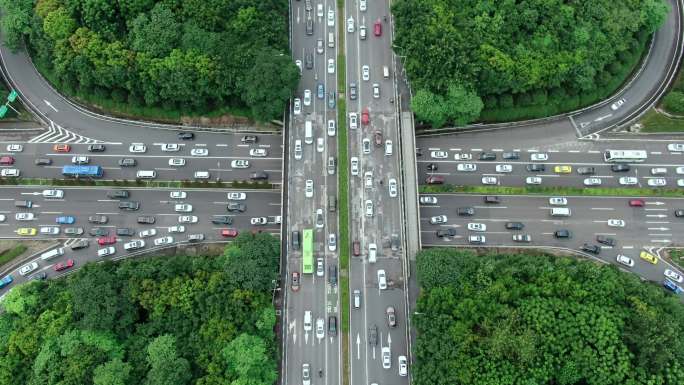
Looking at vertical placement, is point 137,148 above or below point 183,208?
above

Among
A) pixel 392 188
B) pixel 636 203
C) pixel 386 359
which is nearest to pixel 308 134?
pixel 392 188

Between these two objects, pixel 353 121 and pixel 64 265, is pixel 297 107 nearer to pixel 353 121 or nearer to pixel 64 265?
pixel 353 121

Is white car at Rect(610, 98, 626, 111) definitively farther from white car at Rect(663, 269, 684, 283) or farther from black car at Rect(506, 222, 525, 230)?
white car at Rect(663, 269, 684, 283)

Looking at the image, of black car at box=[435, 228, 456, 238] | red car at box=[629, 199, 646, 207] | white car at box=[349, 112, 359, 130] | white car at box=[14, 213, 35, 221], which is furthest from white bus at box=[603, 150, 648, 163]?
white car at box=[14, 213, 35, 221]

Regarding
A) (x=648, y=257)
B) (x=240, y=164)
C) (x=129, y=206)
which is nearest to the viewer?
(x=648, y=257)

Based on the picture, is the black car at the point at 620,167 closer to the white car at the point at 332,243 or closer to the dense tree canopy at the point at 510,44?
the dense tree canopy at the point at 510,44

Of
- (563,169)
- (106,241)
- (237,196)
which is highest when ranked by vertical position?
(563,169)

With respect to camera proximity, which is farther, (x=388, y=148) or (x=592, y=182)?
(x=592, y=182)
